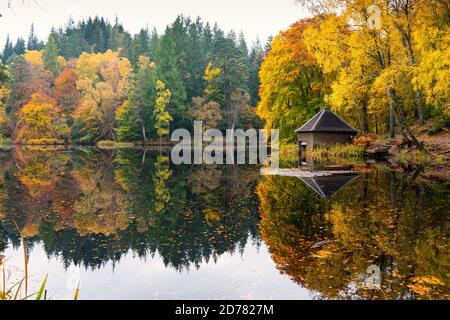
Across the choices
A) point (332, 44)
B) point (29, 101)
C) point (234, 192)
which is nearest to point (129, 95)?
point (29, 101)

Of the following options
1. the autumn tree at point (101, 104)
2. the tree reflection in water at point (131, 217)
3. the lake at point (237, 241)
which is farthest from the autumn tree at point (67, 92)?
the lake at point (237, 241)

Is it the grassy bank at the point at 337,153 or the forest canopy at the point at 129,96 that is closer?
the grassy bank at the point at 337,153

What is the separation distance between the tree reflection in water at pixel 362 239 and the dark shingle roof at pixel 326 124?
50.5 ft

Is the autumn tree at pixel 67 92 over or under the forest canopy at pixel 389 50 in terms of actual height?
over

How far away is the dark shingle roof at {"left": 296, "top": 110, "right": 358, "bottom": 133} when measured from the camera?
28.7 meters

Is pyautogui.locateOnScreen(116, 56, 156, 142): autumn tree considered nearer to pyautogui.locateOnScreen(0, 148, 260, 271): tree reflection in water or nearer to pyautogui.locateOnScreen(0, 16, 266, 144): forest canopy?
pyautogui.locateOnScreen(0, 16, 266, 144): forest canopy

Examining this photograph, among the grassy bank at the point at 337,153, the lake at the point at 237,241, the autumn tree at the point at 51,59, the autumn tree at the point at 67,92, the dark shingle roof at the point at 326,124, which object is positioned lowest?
the lake at the point at 237,241

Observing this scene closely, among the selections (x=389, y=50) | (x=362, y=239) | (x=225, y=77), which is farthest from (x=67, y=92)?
(x=362, y=239)

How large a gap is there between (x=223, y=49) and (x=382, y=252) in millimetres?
55448

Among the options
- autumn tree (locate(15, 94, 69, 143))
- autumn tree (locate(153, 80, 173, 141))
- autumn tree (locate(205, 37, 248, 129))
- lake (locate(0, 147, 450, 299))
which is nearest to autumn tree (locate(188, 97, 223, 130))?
autumn tree (locate(205, 37, 248, 129))

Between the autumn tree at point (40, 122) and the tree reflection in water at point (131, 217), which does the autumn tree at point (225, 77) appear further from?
the tree reflection in water at point (131, 217)

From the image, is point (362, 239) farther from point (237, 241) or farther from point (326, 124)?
point (326, 124)

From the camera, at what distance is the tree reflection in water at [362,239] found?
561 centimetres
